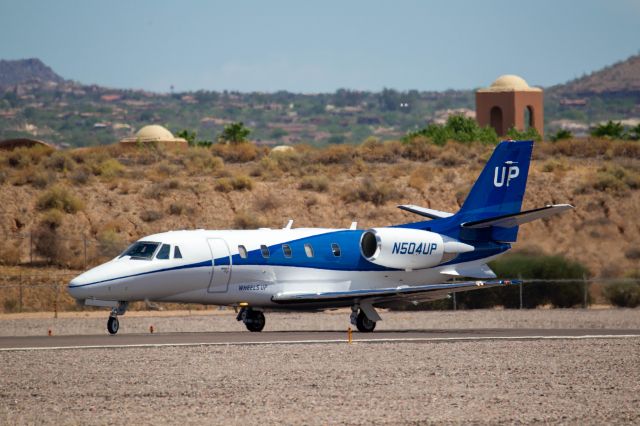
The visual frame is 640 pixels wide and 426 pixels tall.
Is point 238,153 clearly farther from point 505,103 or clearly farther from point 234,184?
point 505,103

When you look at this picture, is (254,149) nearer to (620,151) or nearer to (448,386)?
(620,151)

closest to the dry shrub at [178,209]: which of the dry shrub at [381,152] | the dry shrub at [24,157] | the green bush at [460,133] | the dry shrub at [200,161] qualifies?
the dry shrub at [200,161]

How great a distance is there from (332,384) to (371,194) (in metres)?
44.8

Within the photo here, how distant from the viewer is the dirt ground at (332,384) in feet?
57.2

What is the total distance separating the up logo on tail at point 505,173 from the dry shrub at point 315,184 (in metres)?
32.9

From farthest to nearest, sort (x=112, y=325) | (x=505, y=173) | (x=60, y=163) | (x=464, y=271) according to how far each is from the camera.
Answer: (x=60, y=163), (x=505, y=173), (x=464, y=271), (x=112, y=325)

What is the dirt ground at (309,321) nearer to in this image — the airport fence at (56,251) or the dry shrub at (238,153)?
the airport fence at (56,251)

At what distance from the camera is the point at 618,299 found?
47125 mm

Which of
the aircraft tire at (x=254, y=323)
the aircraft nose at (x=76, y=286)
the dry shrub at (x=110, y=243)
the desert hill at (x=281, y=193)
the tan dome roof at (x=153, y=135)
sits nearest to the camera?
the aircraft nose at (x=76, y=286)

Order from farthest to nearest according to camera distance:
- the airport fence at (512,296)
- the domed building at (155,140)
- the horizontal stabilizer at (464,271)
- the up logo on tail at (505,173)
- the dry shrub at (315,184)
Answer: the domed building at (155,140) < the dry shrub at (315,184) < the airport fence at (512,296) < the up logo on tail at (505,173) < the horizontal stabilizer at (464,271)

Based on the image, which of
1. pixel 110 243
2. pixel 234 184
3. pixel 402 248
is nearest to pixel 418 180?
pixel 234 184

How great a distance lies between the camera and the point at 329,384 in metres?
20.6

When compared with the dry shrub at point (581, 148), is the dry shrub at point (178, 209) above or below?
below

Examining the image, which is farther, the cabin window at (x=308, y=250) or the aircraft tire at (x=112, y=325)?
the cabin window at (x=308, y=250)
